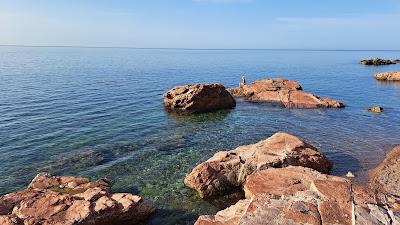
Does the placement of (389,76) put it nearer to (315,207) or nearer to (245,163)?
(245,163)

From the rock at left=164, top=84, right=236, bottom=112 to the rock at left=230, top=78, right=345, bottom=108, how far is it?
7867 millimetres

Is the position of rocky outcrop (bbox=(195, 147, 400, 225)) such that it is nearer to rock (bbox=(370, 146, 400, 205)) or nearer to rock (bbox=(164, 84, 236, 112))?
rock (bbox=(370, 146, 400, 205))

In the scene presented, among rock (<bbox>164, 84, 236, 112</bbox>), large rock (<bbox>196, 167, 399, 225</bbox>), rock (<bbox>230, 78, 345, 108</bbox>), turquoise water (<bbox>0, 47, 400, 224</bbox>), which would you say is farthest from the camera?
rock (<bbox>230, 78, 345, 108</bbox>)

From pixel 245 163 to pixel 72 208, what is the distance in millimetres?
11340

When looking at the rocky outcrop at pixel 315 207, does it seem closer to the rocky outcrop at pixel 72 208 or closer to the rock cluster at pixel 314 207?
the rock cluster at pixel 314 207

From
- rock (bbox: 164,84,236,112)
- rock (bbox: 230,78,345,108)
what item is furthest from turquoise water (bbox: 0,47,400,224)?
rock (bbox: 230,78,345,108)

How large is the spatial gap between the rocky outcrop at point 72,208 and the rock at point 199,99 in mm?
28071

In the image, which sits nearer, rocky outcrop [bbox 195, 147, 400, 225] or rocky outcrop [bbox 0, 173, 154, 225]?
rocky outcrop [bbox 195, 147, 400, 225]

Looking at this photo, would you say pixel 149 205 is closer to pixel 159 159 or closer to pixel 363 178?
pixel 159 159

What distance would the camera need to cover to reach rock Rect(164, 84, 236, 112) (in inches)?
1821

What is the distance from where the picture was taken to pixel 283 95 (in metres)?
52.6

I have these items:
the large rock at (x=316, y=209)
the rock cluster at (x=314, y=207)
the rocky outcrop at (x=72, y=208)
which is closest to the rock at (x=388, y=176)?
the rock cluster at (x=314, y=207)

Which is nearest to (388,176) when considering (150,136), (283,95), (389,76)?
(150,136)

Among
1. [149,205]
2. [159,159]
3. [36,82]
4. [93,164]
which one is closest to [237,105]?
[159,159]
